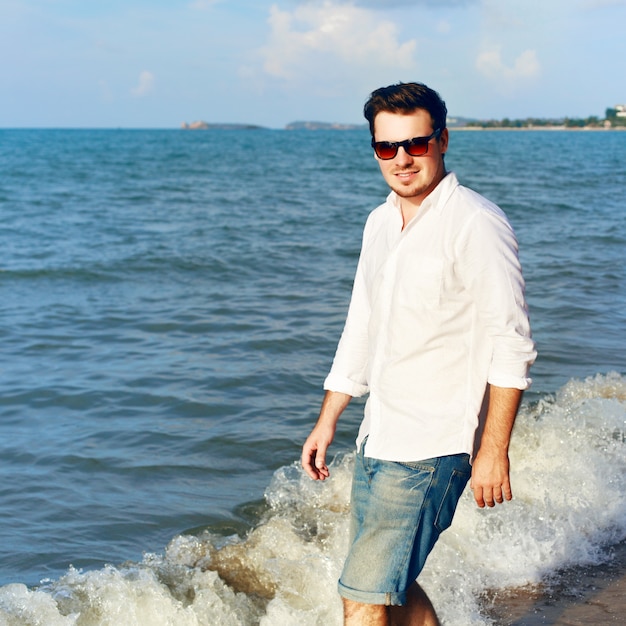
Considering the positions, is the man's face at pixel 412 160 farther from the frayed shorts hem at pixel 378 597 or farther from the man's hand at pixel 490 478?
the frayed shorts hem at pixel 378 597

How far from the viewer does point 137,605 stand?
3.97 meters

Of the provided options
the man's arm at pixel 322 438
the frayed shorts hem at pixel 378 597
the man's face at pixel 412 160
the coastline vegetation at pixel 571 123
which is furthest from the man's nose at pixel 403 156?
the coastline vegetation at pixel 571 123

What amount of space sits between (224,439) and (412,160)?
176 inches

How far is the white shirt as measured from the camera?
7.88 feet

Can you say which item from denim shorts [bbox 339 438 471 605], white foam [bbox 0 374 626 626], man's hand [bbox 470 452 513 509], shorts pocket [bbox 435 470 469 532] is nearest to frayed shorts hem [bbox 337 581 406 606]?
denim shorts [bbox 339 438 471 605]

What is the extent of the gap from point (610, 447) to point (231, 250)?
36.6ft

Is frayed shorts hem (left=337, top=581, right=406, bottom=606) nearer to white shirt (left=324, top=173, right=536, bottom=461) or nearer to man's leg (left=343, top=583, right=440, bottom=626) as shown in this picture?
man's leg (left=343, top=583, right=440, bottom=626)

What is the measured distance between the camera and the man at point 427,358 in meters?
2.41

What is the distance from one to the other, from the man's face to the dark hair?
2 centimetres

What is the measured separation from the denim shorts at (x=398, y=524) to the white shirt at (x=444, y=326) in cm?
5

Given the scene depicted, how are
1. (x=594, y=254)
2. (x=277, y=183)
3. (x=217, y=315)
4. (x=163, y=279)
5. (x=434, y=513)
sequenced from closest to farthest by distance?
(x=434, y=513)
(x=217, y=315)
(x=163, y=279)
(x=594, y=254)
(x=277, y=183)

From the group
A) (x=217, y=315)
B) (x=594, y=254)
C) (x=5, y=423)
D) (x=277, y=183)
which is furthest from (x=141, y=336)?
(x=277, y=183)

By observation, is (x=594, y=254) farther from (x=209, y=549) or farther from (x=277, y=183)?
(x=277, y=183)

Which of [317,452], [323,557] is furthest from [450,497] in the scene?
[323,557]
